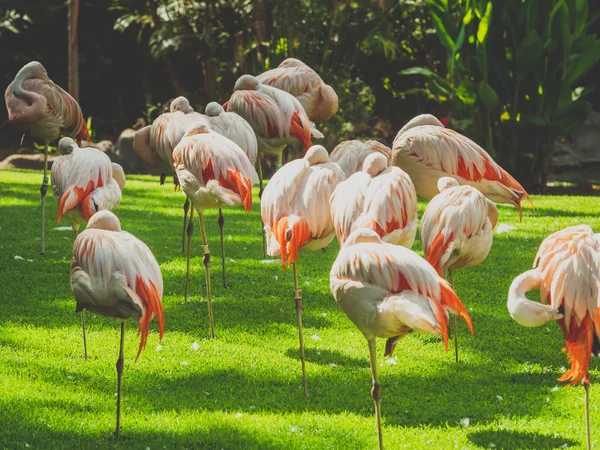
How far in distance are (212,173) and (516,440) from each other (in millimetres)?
2217

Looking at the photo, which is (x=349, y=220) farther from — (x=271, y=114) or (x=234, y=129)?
(x=271, y=114)

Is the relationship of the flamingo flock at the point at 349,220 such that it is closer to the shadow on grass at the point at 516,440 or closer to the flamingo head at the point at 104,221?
the flamingo head at the point at 104,221

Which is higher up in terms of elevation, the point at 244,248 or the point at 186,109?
the point at 186,109

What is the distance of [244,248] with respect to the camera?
24.4ft

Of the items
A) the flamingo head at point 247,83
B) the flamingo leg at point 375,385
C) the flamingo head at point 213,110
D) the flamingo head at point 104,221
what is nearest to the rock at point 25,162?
the flamingo head at point 247,83

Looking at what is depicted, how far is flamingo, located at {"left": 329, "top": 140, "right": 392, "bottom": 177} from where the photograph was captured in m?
5.55

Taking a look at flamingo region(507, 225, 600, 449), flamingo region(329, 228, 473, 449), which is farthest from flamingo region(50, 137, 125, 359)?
flamingo region(507, 225, 600, 449)

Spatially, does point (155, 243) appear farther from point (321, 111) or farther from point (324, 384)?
point (324, 384)

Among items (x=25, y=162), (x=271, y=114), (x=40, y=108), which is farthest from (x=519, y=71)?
(x=25, y=162)

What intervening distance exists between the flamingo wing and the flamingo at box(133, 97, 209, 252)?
2.22 meters

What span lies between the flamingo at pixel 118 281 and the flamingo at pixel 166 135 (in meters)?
2.20

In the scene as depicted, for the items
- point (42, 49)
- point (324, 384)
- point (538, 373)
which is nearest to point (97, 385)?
point (324, 384)

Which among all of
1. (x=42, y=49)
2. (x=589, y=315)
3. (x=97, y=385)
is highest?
(x=42, y=49)

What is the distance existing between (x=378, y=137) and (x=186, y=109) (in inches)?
338
